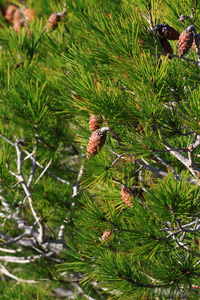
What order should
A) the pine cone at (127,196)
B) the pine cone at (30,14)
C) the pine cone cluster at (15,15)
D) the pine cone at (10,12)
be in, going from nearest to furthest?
the pine cone at (127,196), the pine cone at (30,14), the pine cone cluster at (15,15), the pine cone at (10,12)

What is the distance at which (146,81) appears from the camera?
60 cm

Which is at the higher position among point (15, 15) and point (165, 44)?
point (165, 44)

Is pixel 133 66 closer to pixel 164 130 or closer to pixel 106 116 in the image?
pixel 106 116

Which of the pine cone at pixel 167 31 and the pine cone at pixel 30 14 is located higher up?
the pine cone at pixel 167 31

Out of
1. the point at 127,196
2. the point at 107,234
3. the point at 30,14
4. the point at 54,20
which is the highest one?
the point at 54,20

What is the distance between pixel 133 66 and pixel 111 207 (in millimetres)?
380

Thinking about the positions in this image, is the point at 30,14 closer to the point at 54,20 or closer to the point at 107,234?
the point at 54,20

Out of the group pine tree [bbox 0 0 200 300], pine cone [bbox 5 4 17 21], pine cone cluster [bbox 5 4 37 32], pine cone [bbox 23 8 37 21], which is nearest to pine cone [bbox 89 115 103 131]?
pine tree [bbox 0 0 200 300]

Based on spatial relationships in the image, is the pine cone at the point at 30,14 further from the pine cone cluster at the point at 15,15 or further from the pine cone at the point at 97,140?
the pine cone at the point at 97,140

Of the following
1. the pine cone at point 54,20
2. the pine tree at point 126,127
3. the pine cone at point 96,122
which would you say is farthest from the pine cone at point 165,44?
the pine cone at point 54,20

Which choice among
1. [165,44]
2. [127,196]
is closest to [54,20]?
[165,44]

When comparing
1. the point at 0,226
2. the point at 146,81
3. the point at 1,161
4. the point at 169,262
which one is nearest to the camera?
the point at 146,81

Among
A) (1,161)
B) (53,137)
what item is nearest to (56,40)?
(53,137)

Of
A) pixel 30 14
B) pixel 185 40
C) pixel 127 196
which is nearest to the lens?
pixel 185 40
